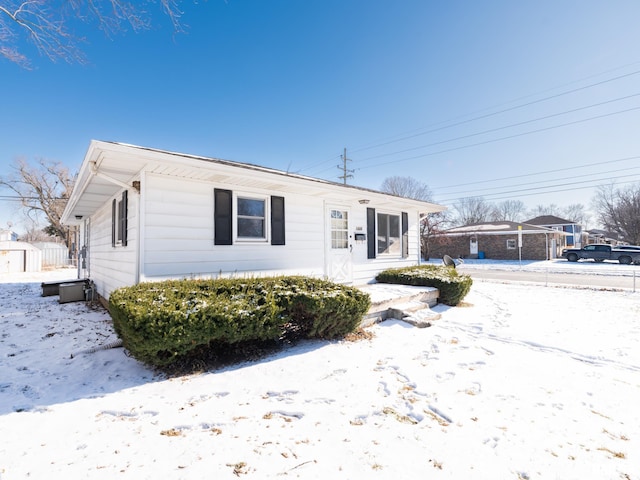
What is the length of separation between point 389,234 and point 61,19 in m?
8.42

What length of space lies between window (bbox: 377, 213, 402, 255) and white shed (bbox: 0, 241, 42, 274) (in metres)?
22.4

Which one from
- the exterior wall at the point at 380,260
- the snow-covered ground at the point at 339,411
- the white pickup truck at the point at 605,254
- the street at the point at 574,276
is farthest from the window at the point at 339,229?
the white pickup truck at the point at 605,254

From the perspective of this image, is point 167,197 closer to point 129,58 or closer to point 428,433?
point 129,58

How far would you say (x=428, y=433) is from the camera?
2367 millimetres

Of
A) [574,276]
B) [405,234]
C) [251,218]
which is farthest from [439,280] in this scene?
[574,276]

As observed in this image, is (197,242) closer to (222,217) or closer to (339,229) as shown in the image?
(222,217)

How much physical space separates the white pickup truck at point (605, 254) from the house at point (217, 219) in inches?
890

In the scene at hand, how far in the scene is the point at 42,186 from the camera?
25906 mm

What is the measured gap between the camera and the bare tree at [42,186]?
25.0 metres

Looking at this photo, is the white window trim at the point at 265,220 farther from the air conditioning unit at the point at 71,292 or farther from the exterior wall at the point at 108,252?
the air conditioning unit at the point at 71,292

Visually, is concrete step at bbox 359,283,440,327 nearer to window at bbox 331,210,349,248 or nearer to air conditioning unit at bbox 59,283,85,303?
window at bbox 331,210,349,248

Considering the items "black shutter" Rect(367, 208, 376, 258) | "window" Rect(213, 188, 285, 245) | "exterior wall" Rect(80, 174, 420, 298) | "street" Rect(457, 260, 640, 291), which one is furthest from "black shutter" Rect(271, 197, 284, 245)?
"street" Rect(457, 260, 640, 291)

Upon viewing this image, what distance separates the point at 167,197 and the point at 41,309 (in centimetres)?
538

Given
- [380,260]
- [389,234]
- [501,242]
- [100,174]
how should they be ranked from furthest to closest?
[501,242] < [389,234] < [380,260] < [100,174]
